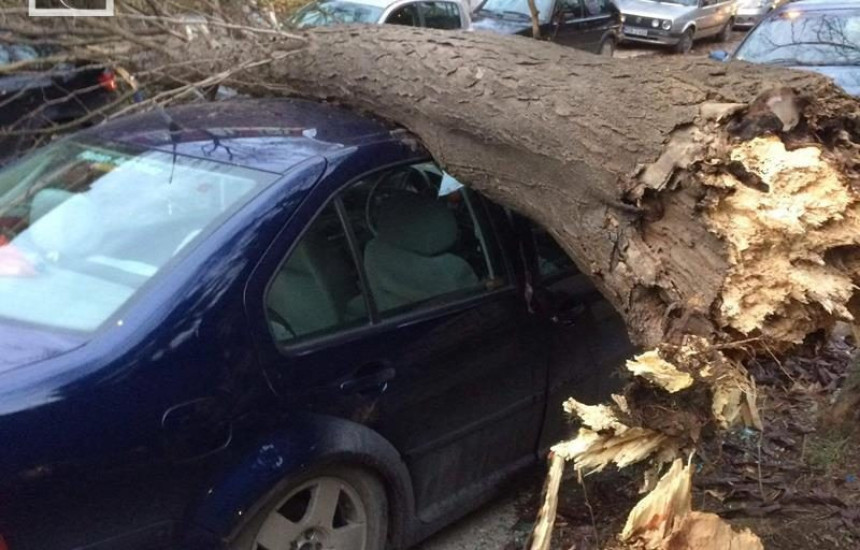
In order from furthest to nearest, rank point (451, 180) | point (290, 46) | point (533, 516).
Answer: point (290, 46) < point (533, 516) < point (451, 180)

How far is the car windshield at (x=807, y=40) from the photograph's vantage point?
818 centimetres

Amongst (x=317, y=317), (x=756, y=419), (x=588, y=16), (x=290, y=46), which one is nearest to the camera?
(x=756, y=419)

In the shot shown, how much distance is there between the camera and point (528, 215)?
3219 mm

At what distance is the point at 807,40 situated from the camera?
27.8 ft

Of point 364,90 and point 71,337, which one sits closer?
point 71,337

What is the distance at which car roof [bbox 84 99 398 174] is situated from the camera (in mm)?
3115

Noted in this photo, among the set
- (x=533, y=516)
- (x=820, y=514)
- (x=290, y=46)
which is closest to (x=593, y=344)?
(x=533, y=516)

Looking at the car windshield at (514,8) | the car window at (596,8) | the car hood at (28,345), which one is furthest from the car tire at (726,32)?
the car hood at (28,345)

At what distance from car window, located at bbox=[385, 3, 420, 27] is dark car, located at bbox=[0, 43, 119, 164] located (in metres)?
5.11

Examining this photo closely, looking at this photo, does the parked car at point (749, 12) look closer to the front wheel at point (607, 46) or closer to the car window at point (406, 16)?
the front wheel at point (607, 46)

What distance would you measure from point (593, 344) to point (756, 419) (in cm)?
143

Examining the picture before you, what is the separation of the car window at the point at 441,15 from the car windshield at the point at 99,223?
9002mm

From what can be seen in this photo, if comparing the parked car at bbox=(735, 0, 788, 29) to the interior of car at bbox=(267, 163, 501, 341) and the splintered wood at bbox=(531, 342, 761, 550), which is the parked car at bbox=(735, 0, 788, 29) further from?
the splintered wood at bbox=(531, 342, 761, 550)

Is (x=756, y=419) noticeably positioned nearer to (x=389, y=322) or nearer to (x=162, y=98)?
(x=389, y=322)
